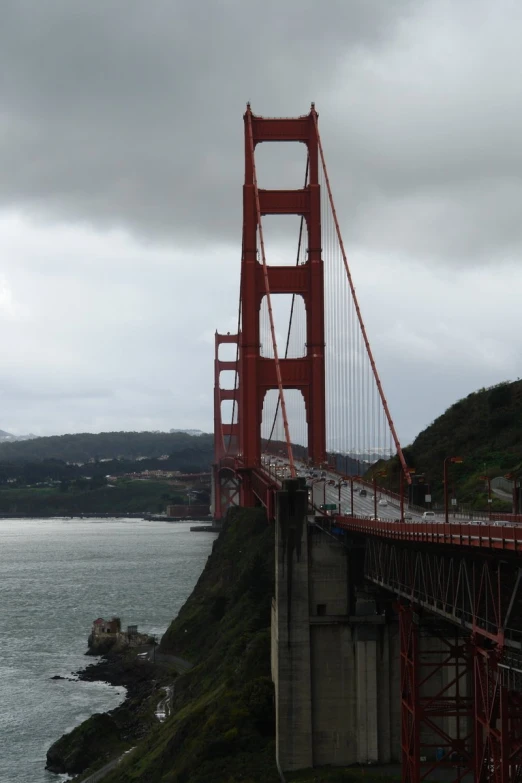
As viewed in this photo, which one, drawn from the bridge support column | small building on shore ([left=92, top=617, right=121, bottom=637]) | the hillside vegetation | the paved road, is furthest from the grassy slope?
the hillside vegetation

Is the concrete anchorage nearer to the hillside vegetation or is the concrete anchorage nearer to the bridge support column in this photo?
the bridge support column

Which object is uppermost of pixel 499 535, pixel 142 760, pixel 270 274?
pixel 270 274

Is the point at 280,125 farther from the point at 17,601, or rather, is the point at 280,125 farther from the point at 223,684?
the point at 17,601

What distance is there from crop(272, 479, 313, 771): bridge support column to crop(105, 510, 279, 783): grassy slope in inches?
36.0

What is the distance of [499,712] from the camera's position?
18.1 meters

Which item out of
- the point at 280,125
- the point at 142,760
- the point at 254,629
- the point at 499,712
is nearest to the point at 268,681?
the point at 142,760

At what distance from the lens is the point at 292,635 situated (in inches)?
1117

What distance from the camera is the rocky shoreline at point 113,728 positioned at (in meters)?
37.4

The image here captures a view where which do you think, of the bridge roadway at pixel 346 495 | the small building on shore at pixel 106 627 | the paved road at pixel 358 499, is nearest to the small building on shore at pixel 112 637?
the small building on shore at pixel 106 627

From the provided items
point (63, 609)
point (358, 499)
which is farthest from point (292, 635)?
point (63, 609)

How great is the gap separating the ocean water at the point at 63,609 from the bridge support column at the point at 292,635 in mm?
12310

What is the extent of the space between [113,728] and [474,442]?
1085 inches

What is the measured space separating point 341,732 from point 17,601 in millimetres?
55076

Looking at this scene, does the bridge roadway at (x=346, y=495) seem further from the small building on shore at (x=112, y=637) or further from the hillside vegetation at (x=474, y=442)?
the small building on shore at (x=112, y=637)
